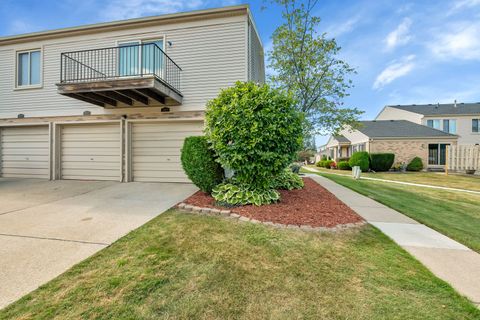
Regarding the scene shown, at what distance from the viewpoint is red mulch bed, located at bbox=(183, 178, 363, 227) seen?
388cm

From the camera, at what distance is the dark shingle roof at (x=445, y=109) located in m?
23.8

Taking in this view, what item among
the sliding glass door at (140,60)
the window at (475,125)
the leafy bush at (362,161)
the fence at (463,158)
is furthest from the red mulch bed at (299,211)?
the window at (475,125)

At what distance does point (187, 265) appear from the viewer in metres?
2.45

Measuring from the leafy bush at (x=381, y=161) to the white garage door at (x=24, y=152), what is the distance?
20810mm

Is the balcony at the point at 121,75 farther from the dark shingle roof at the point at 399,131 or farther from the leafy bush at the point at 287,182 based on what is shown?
the dark shingle roof at the point at 399,131

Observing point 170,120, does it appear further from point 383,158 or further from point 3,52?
point 383,158

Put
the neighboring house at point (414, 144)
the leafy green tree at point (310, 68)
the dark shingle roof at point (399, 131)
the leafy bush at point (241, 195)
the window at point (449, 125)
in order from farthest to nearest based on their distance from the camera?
the window at point (449, 125)
the dark shingle roof at point (399, 131)
the neighboring house at point (414, 144)
the leafy green tree at point (310, 68)
the leafy bush at point (241, 195)

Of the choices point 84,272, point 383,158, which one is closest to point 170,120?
point 84,272

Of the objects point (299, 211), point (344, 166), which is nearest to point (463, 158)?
point (344, 166)

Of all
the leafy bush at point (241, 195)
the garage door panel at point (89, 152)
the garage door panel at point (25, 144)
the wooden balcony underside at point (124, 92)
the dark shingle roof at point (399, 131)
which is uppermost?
the dark shingle roof at point (399, 131)

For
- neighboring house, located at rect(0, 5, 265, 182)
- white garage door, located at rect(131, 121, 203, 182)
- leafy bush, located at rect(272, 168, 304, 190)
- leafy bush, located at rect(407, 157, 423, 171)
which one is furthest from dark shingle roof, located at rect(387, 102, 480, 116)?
white garage door, located at rect(131, 121, 203, 182)

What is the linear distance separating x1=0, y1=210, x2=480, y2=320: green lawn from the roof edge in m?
7.49

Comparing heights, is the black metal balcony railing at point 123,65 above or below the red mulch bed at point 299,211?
above

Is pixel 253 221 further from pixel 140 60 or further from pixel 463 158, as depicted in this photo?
pixel 463 158
